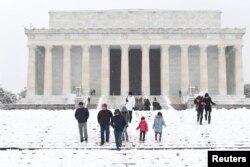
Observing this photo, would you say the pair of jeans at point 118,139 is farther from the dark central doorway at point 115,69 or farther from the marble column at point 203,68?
the dark central doorway at point 115,69

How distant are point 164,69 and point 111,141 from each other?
49.1m

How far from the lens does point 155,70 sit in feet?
268

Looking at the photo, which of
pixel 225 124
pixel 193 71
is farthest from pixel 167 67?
pixel 225 124

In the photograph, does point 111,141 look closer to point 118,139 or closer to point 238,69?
point 118,139

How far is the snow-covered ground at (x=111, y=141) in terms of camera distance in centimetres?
2139

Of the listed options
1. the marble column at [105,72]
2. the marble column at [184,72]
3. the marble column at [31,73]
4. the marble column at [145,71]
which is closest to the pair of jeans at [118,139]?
the marble column at [145,71]

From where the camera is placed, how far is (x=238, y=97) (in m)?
72.2

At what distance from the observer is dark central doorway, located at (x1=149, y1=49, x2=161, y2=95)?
8100 cm

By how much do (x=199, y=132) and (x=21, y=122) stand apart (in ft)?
35.8

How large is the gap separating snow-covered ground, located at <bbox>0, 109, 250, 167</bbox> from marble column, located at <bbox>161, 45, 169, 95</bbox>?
36.5m

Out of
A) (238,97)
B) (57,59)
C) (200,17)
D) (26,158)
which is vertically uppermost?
(200,17)

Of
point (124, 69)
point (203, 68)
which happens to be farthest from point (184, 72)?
point (124, 69)

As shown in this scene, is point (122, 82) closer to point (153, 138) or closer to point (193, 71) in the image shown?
point (193, 71)

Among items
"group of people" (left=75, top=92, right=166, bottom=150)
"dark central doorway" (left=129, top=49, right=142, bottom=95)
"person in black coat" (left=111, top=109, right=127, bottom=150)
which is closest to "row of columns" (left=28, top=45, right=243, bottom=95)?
"dark central doorway" (left=129, top=49, right=142, bottom=95)
